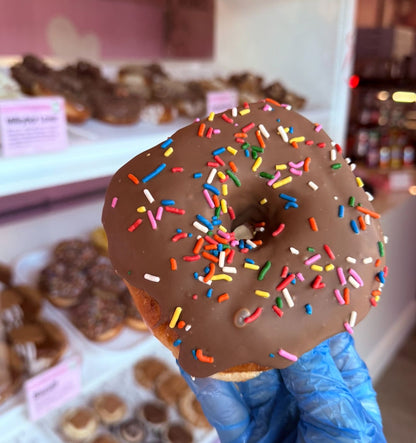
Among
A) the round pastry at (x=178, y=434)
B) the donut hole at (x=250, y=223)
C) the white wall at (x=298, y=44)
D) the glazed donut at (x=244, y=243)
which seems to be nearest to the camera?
the glazed donut at (x=244, y=243)

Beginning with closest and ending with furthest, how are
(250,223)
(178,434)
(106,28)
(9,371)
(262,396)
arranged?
(250,223)
(262,396)
(9,371)
(178,434)
(106,28)

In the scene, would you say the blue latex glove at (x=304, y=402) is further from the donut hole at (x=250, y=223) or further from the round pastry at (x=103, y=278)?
the round pastry at (x=103, y=278)

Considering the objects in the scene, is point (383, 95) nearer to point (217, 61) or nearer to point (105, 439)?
point (217, 61)

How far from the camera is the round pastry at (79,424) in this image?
4.68 ft

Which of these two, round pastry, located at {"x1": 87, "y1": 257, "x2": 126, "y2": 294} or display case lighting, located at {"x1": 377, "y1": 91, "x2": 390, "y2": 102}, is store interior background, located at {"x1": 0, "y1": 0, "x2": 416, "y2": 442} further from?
display case lighting, located at {"x1": 377, "y1": 91, "x2": 390, "y2": 102}

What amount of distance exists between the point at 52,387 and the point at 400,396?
192cm

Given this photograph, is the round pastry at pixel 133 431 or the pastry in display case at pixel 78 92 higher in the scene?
the pastry in display case at pixel 78 92

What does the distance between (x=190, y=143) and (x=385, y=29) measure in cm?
299

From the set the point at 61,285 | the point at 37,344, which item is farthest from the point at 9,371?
the point at 61,285

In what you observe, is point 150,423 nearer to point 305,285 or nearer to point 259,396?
point 259,396

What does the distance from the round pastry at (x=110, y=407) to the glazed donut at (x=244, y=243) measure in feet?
3.06

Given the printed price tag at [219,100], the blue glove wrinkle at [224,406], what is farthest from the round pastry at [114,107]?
the blue glove wrinkle at [224,406]

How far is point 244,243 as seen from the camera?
28.9 inches

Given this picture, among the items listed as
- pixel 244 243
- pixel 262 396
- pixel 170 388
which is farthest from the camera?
pixel 170 388
